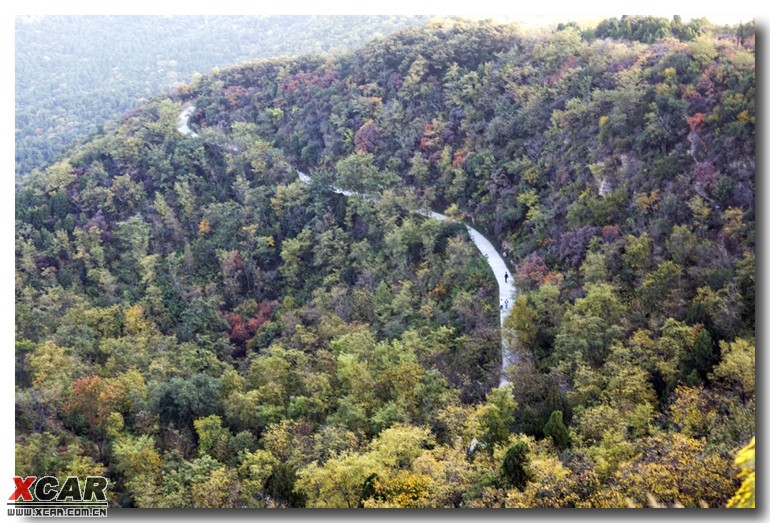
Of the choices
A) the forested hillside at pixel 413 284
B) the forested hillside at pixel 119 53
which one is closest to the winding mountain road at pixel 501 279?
the forested hillside at pixel 413 284

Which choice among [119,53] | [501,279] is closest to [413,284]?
[501,279]

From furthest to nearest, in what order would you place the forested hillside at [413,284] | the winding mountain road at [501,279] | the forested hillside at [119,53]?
the forested hillside at [119,53] < the winding mountain road at [501,279] < the forested hillside at [413,284]

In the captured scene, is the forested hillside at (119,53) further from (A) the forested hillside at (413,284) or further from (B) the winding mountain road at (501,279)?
(B) the winding mountain road at (501,279)

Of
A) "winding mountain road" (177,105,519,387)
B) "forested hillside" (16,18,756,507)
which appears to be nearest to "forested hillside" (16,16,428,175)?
"forested hillside" (16,18,756,507)

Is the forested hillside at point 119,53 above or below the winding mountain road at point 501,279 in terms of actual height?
above

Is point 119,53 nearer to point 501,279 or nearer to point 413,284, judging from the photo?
point 413,284
